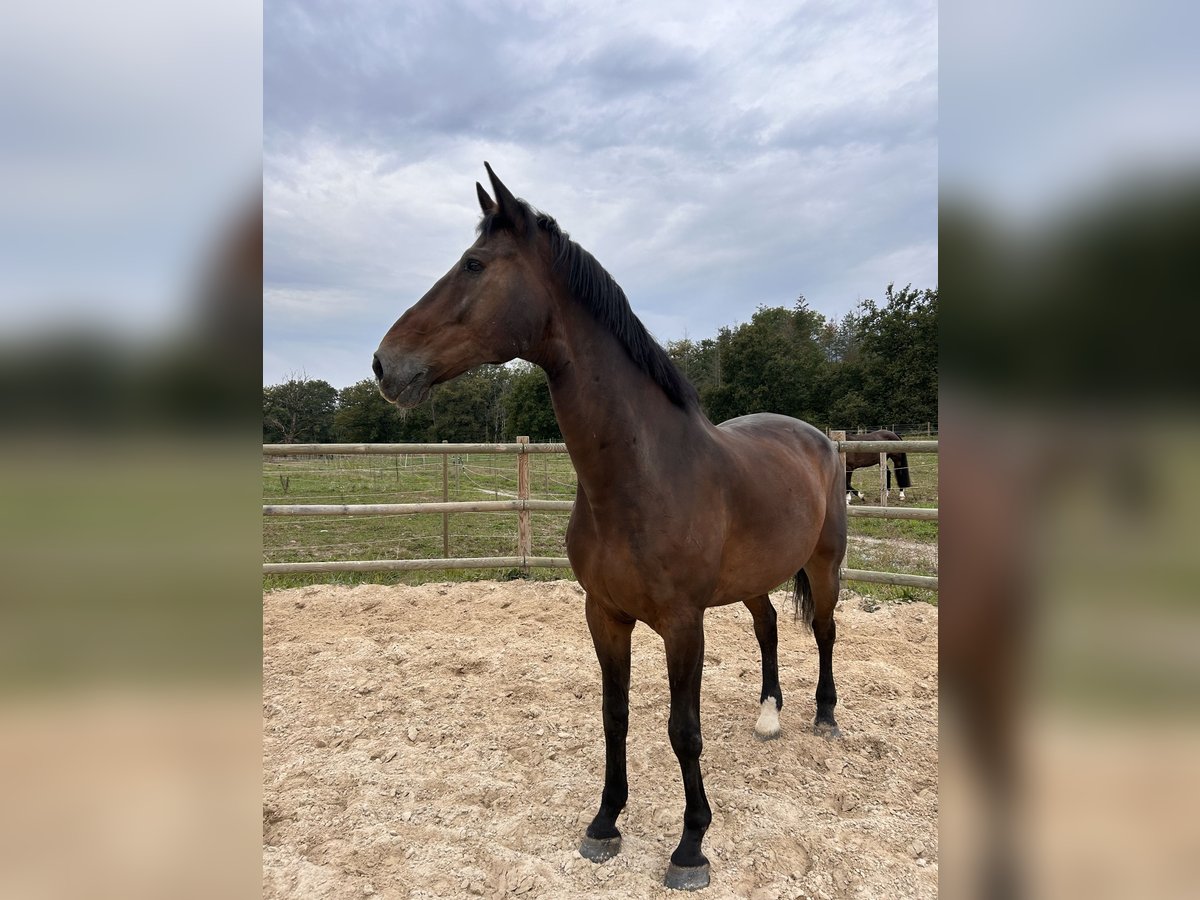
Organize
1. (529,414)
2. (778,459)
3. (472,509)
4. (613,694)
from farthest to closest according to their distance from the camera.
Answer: (529,414)
(472,509)
(778,459)
(613,694)

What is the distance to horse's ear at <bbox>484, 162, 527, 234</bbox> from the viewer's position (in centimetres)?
200

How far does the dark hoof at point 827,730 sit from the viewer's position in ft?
10.6

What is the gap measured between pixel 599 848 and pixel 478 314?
200 cm

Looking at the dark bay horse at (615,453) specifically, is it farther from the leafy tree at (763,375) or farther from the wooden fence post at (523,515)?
the leafy tree at (763,375)

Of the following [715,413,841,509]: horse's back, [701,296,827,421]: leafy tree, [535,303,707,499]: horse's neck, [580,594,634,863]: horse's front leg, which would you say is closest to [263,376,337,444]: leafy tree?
[535,303,707,499]: horse's neck

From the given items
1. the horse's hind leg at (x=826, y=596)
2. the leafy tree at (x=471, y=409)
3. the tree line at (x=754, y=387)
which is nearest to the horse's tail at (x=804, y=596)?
the horse's hind leg at (x=826, y=596)

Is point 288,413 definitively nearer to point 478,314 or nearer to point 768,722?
point 478,314

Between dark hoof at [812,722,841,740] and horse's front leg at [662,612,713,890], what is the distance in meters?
1.22

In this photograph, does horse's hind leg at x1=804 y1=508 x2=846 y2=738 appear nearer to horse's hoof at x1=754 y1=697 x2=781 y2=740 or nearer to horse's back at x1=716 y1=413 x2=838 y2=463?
horse's hoof at x1=754 y1=697 x2=781 y2=740

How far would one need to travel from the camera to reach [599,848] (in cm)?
235

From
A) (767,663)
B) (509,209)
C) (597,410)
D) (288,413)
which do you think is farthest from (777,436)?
(288,413)

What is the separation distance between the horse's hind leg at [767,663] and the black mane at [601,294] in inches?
62.1
